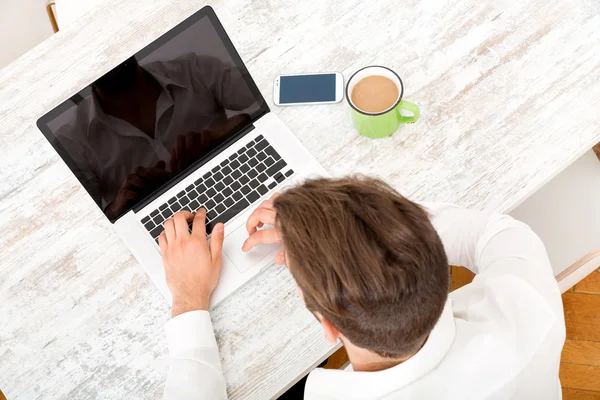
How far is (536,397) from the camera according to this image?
0.82 meters

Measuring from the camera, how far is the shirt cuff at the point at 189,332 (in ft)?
3.22

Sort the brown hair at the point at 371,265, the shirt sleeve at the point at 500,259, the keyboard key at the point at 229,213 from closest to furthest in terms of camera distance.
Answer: the brown hair at the point at 371,265
the shirt sleeve at the point at 500,259
the keyboard key at the point at 229,213

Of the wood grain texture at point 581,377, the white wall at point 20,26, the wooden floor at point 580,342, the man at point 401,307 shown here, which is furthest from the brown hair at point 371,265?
the white wall at point 20,26

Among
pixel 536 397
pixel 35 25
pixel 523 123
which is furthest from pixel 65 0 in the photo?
pixel 536 397

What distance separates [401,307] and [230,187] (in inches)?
20.4

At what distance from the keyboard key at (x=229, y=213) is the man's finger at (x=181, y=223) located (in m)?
0.05

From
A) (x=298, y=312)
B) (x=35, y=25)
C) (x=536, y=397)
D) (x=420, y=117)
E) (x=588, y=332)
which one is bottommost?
(x=588, y=332)

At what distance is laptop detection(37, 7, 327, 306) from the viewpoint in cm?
100

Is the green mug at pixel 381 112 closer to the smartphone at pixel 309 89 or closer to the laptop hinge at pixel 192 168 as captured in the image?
the smartphone at pixel 309 89

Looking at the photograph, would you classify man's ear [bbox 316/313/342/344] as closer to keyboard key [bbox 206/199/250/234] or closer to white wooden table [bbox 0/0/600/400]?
white wooden table [bbox 0/0/600/400]

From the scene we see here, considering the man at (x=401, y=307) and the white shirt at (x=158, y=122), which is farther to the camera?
the white shirt at (x=158, y=122)

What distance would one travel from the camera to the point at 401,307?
0.71 metres

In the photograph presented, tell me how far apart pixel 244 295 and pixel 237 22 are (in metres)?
0.60

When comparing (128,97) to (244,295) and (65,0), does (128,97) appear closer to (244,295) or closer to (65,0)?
(244,295)
